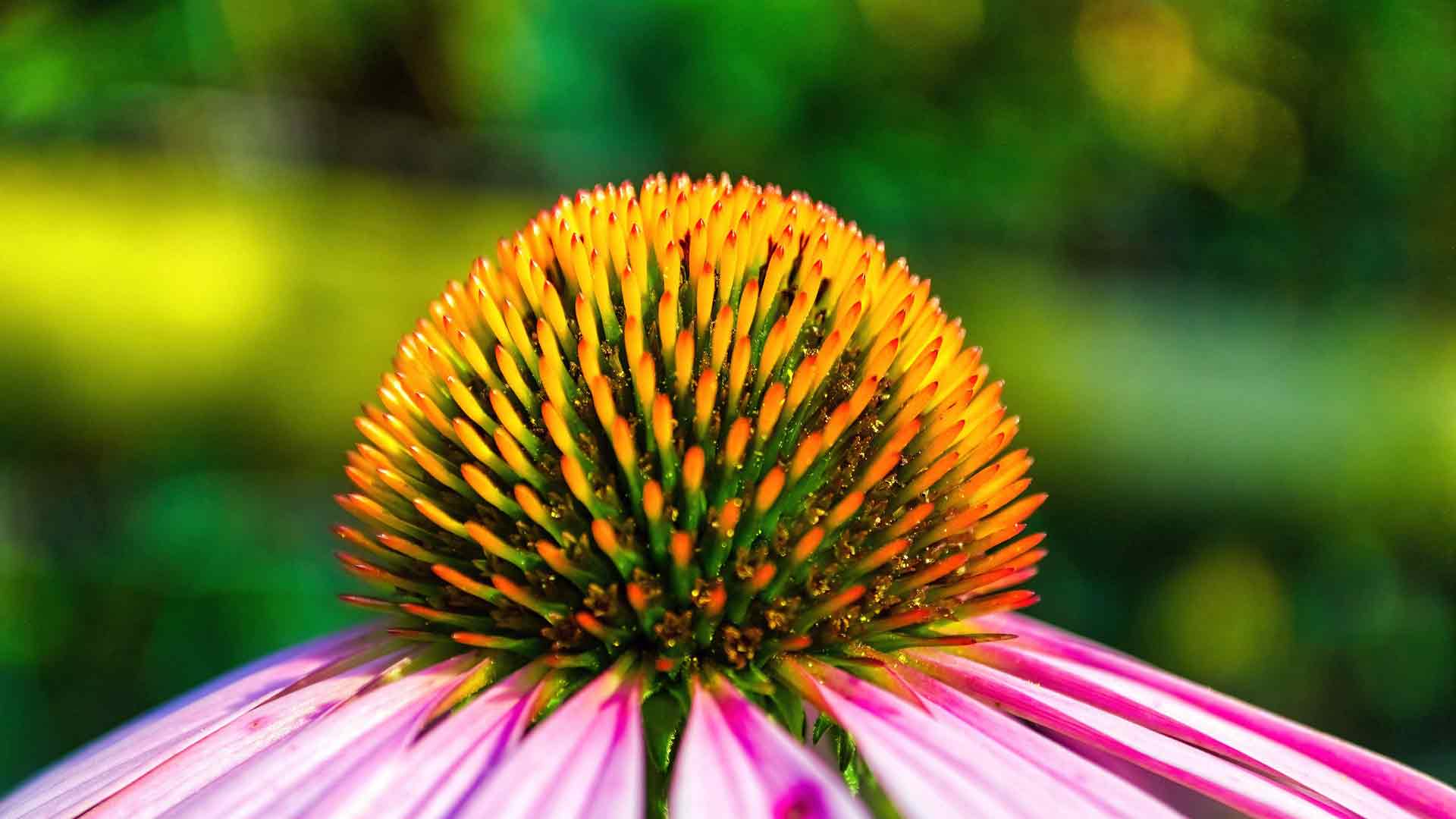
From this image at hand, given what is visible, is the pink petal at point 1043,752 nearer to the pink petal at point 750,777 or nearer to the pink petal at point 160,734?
the pink petal at point 750,777

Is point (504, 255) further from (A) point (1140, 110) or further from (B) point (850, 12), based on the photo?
(A) point (1140, 110)

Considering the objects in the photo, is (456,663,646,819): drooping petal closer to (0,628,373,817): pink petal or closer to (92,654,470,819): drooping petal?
(92,654,470,819): drooping petal

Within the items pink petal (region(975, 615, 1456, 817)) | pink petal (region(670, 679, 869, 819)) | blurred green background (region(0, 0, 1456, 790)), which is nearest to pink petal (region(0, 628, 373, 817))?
pink petal (region(670, 679, 869, 819))

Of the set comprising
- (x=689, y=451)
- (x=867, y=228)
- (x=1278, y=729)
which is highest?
(x=867, y=228)

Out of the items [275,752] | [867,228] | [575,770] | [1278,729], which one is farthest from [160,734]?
[867,228]

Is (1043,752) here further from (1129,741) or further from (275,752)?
(275,752)

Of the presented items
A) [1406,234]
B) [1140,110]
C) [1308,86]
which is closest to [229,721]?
[1140,110]

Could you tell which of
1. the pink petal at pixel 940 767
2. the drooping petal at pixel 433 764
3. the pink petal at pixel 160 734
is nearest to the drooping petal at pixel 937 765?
the pink petal at pixel 940 767
